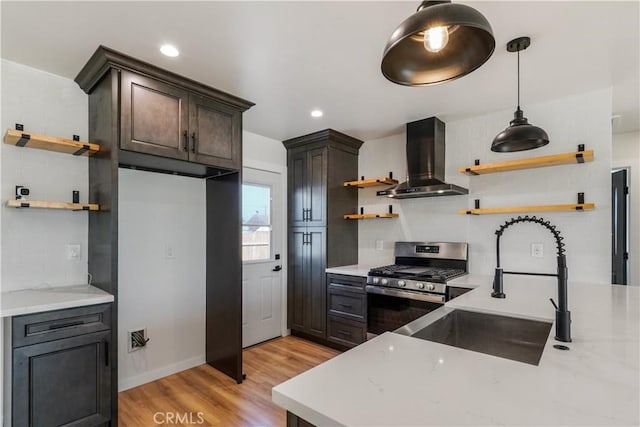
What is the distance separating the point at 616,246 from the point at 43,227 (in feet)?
17.5

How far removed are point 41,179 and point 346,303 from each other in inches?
112

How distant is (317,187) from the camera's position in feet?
12.6

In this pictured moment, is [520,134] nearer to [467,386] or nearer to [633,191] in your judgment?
[467,386]

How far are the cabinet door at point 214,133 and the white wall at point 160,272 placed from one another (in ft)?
2.12

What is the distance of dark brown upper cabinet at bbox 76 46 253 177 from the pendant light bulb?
1.98 m

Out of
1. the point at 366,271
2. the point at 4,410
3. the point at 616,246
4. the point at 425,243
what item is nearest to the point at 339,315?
the point at 366,271

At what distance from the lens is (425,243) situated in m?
3.59

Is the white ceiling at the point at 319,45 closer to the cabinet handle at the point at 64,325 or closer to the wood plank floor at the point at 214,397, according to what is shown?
the cabinet handle at the point at 64,325

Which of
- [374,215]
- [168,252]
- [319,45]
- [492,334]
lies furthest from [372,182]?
[492,334]

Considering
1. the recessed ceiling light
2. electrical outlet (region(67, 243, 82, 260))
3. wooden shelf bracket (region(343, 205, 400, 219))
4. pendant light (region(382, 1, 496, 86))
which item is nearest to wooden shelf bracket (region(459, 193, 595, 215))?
wooden shelf bracket (region(343, 205, 400, 219))

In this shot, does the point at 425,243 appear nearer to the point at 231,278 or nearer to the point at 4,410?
the point at 231,278

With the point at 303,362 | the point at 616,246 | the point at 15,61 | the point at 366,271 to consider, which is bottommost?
the point at 303,362

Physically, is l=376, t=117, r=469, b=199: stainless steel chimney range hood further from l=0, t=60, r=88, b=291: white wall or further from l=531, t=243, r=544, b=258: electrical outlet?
l=0, t=60, r=88, b=291: white wall

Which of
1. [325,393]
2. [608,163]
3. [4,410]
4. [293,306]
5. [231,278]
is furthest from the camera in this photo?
[293,306]
